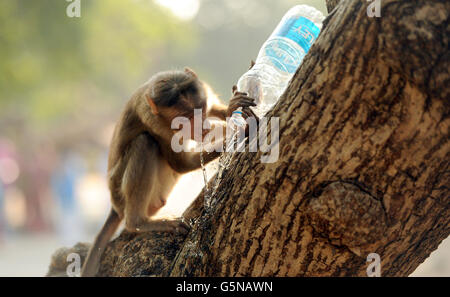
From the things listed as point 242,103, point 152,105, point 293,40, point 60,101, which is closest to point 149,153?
point 152,105

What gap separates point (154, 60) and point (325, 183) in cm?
2267

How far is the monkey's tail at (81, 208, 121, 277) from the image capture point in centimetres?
366

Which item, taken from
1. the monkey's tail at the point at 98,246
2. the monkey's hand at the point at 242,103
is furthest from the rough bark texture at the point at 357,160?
the monkey's tail at the point at 98,246

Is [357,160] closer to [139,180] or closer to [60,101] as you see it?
[139,180]

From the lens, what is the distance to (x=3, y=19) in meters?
11.8

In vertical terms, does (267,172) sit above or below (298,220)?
above

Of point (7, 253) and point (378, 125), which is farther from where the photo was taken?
point (7, 253)

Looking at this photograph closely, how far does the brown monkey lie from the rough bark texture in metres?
1.36

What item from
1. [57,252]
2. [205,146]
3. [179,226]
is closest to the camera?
[179,226]

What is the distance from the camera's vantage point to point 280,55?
319 cm

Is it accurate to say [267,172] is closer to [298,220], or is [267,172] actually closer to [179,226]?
[298,220]

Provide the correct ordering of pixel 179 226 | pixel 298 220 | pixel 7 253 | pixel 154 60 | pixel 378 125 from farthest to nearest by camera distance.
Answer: pixel 154 60 < pixel 7 253 < pixel 179 226 < pixel 298 220 < pixel 378 125

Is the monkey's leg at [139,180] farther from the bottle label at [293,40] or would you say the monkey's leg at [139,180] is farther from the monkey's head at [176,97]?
the bottle label at [293,40]
